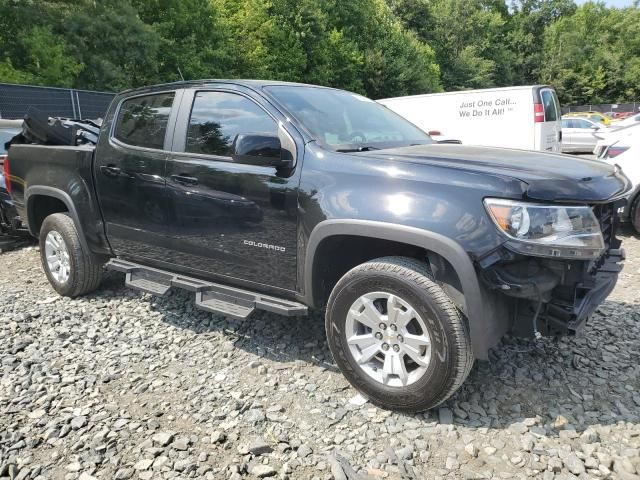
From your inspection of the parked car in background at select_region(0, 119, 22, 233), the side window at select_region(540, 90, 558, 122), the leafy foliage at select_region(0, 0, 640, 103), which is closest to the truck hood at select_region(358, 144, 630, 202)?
the leafy foliage at select_region(0, 0, 640, 103)

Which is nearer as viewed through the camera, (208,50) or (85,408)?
Result: (85,408)

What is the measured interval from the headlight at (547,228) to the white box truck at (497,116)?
8784 mm

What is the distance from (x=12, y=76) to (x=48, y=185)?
15.3 m

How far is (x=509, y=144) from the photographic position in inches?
443

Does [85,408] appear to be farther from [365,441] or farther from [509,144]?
[509,144]

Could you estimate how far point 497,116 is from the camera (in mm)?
11305

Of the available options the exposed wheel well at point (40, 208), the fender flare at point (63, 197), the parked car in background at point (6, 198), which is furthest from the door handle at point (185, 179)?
the parked car in background at point (6, 198)

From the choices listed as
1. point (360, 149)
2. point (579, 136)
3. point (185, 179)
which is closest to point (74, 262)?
point (185, 179)

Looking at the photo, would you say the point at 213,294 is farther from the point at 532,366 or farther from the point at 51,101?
the point at 51,101

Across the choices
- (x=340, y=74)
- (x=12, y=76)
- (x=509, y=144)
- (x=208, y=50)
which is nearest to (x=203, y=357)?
(x=509, y=144)

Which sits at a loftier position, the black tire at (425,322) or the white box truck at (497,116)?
the white box truck at (497,116)

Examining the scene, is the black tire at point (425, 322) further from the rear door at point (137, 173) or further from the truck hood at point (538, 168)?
the rear door at point (137, 173)

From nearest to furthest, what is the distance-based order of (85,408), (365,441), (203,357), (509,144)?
(365,441), (85,408), (203,357), (509,144)

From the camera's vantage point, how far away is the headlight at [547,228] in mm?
2338
